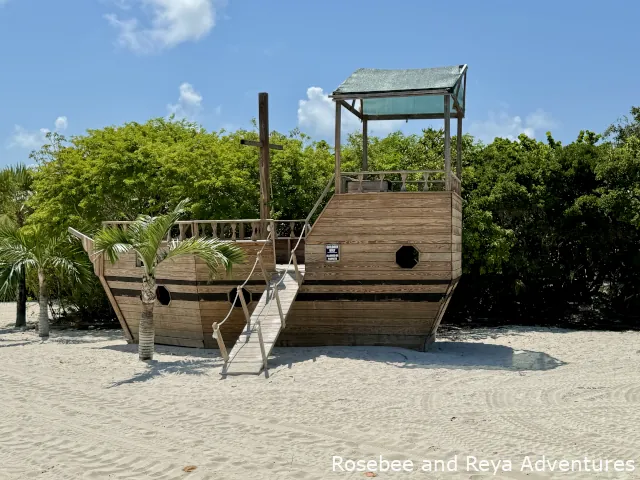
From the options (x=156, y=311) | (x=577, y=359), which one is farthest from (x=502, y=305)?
(x=156, y=311)

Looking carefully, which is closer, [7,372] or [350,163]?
[7,372]

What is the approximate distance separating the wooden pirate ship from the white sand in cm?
82

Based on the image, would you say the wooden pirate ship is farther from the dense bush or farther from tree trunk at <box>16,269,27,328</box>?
tree trunk at <box>16,269,27,328</box>

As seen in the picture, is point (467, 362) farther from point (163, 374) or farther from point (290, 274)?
point (163, 374)

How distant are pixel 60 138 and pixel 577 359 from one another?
72.9 feet

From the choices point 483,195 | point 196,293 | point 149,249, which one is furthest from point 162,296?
point 483,195

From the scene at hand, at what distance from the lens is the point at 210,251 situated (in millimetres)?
16656

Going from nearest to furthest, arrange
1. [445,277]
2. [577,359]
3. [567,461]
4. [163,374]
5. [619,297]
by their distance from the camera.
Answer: [567,461] < [163,374] < [445,277] < [577,359] < [619,297]

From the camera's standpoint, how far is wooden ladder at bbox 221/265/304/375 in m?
14.6

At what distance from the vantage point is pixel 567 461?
8.66 m

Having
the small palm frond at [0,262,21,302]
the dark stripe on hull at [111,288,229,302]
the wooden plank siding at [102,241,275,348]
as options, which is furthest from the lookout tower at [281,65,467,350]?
the small palm frond at [0,262,21,302]

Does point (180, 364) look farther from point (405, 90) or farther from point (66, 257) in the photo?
point (66, 257)

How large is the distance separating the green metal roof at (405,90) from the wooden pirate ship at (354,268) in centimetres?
3

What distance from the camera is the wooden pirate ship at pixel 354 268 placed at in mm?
17250
